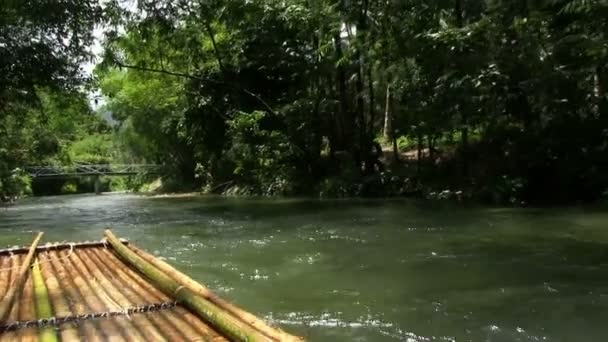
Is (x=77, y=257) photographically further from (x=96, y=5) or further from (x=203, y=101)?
(x=203, y=101)

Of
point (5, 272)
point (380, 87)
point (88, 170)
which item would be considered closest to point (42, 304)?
point (5, 272)

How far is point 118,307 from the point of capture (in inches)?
157

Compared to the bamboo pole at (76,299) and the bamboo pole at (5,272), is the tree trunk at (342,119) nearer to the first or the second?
the bamboo pole at (76,299)

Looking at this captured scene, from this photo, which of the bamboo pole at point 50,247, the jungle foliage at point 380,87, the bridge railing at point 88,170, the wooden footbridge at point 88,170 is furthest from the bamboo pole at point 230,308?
the bridge railing at point 88,170

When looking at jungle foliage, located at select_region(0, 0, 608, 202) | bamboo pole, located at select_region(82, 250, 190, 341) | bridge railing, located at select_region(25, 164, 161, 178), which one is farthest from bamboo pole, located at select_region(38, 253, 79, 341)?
bridge railing, located at select_region(25, 164, 161, 178)

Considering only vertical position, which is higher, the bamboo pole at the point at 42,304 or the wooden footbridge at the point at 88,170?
the bamboo pole at the point at 42,304

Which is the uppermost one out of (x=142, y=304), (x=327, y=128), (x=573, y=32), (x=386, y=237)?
(x=573, y=32)

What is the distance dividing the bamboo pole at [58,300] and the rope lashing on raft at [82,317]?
94 millimetres

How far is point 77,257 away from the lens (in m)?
6.35

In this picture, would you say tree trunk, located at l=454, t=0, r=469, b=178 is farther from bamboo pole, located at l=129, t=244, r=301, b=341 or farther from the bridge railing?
the bridge railing

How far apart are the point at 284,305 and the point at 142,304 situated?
200 cm

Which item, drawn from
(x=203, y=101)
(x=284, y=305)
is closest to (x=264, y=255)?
(x=284, y=305)

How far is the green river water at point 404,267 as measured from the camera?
5.00 m

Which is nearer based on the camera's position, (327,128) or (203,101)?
(327,128)
